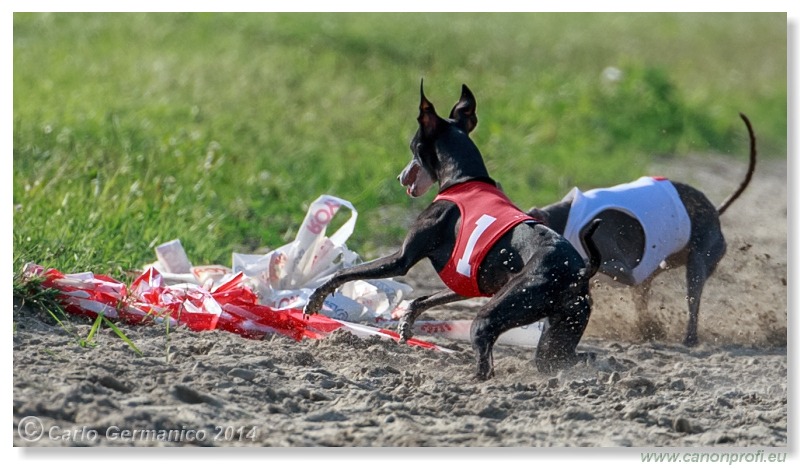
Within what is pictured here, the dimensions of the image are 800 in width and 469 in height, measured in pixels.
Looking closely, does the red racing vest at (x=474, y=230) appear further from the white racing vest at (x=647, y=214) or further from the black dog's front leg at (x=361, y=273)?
the white racing vest at (x=647, y=214)

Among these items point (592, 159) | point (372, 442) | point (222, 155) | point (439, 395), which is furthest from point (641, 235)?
point (592, 159)

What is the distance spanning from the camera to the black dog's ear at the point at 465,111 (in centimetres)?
555

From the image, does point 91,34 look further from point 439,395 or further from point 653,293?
point 439,395

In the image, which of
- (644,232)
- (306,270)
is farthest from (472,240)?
(644,232)

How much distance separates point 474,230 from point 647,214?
1270 mm

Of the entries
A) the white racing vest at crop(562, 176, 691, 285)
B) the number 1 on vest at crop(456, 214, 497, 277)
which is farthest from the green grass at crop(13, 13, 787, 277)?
the number 1 on vest at crop(456, 214, 497, 277)

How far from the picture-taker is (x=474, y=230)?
196 inches

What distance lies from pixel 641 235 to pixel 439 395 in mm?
1881

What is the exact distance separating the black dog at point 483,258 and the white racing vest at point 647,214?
2.09ft

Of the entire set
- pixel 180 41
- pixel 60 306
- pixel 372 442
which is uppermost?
pixel 180 41

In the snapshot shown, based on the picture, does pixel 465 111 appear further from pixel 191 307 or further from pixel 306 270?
pixel 191 307

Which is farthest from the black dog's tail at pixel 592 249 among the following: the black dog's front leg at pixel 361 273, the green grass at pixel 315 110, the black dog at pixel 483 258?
the green grass at pixel 315 110

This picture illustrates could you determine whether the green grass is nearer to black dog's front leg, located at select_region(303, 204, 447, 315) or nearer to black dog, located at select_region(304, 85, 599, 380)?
black dog's front leg, located at select_region(303, 204, 447, 315)

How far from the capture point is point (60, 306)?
5051 mm
